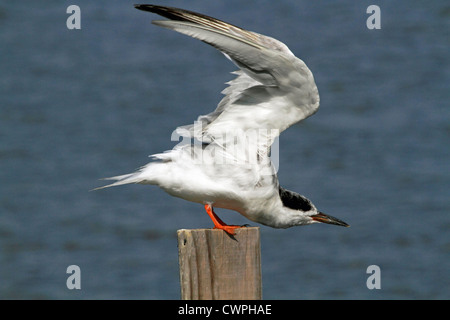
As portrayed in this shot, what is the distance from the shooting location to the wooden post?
3256 millimetres

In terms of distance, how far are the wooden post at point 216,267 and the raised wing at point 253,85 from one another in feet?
2.74

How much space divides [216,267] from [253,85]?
125 centimetres

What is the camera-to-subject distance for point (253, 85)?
13.5ft

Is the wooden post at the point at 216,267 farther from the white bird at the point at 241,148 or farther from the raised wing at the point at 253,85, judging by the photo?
the raised wing at the point at 253,85

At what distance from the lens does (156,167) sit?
3934 mm

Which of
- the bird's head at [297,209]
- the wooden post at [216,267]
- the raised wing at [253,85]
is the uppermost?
the raised wing at [253,85]

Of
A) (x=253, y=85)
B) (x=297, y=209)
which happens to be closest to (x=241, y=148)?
(x=253, y=85)

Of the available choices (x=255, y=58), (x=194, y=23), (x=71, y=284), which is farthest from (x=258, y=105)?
(x=71, y=284)

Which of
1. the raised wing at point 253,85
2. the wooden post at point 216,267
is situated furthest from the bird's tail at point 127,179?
the wooden post at point 216,267

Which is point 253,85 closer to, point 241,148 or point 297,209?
point 241,148

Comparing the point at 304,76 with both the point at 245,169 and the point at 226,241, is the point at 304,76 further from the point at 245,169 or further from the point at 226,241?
the point at 226,241

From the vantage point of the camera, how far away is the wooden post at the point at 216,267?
3.26 meters

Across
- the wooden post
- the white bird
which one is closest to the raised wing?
the white bird
